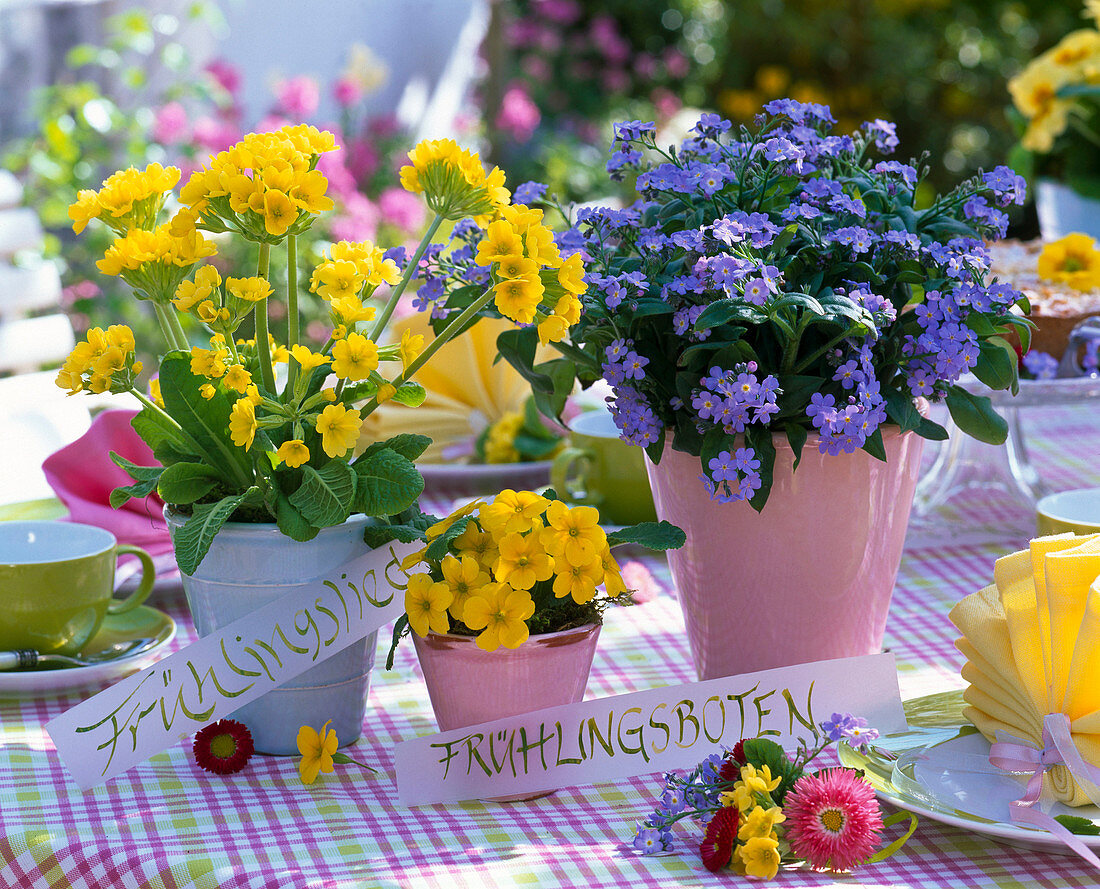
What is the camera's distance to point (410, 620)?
0.79m

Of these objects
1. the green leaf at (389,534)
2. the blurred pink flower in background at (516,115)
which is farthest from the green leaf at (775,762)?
the blurred pink flower in background at (516,115)

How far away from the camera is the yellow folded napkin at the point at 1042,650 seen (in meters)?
0.77

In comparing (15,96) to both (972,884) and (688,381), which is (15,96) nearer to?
(688,381)

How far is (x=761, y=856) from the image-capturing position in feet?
2.31

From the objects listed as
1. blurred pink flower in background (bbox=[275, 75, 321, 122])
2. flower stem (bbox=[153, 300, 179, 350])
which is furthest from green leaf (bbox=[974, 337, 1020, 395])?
blurred pink flower in background (bbox=[275, 75, 321, 122])

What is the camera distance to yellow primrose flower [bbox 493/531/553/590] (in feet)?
2.53

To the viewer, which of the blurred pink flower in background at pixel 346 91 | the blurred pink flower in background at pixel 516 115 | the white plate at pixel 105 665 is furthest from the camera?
the blurred pink flower in background at pixel 516 115

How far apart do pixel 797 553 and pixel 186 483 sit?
405 millimetres

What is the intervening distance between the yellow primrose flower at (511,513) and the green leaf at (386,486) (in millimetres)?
47

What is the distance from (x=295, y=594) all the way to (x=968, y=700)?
0.43m

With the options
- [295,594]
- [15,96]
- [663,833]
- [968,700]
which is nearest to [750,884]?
[663,833]

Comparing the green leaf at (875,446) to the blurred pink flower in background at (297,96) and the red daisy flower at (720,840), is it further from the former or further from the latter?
the blurred pink flower in background at (297,96)

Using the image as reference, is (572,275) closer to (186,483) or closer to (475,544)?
(475,544)

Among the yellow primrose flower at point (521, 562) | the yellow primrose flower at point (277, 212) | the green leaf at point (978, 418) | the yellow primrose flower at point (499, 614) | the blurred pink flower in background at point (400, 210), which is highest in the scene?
the yellow primrose flower at point (277, 212)
